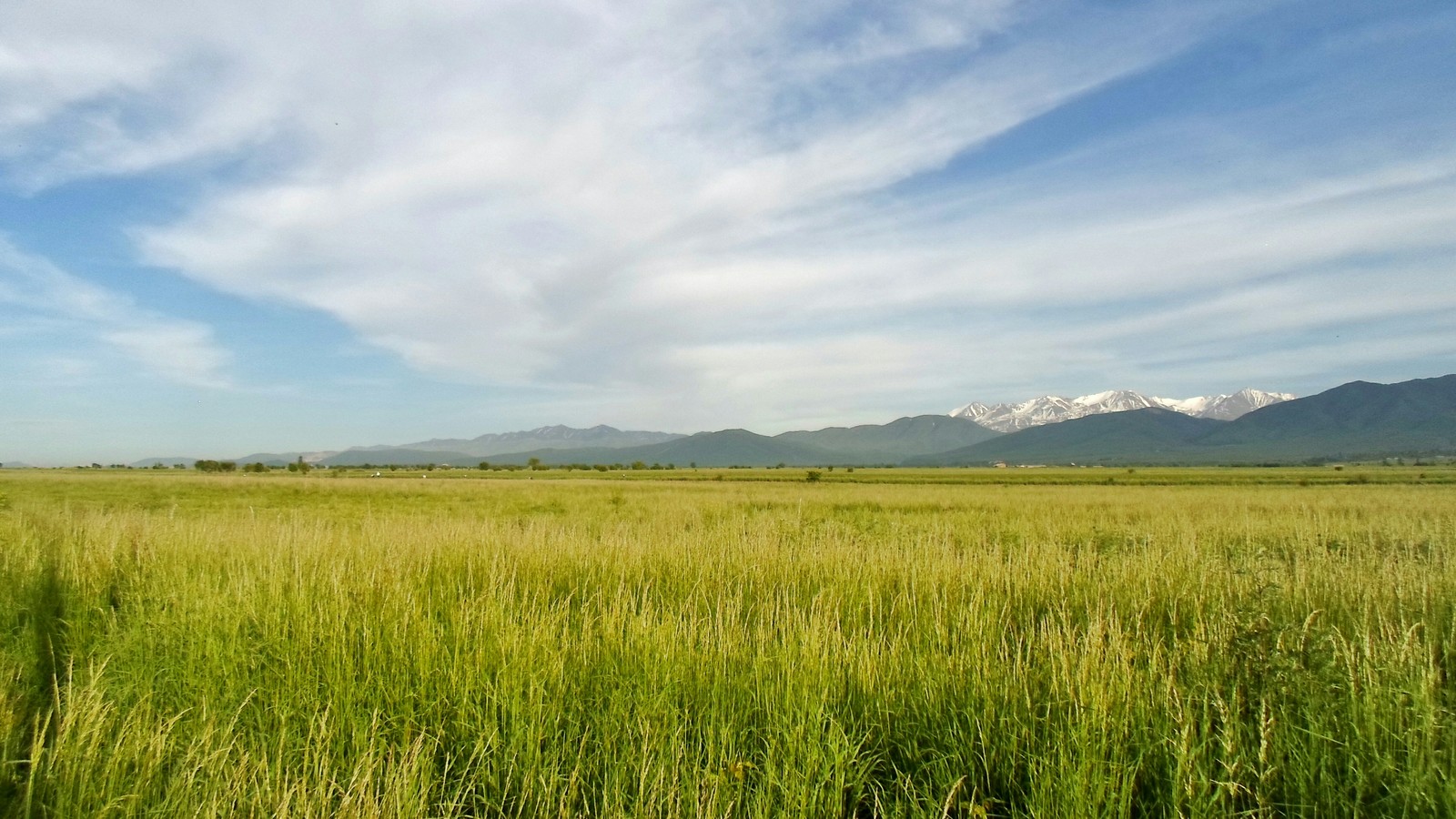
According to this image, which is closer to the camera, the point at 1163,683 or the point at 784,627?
the point at 1163,683

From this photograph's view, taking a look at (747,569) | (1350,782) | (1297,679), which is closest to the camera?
(1350,782)

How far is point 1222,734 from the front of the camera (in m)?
3.51

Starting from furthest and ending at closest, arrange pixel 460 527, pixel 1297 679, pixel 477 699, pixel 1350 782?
pixel 460 527 < pixel 477 699 < pixel 1297 679 < pixel 1350 782

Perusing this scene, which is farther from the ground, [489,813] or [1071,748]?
[1071,748]

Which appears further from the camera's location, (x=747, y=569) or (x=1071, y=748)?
(x=747, y=569)

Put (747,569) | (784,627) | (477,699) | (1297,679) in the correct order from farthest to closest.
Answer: (747,569)
(784,627)
(477,699)
(1297,679)

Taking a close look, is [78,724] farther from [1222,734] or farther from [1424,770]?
[1424,770]

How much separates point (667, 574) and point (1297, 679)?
6.14 metres

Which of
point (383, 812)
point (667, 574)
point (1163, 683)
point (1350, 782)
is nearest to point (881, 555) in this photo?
point (667, 574)

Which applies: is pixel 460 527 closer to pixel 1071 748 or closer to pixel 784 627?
pixel 784 627

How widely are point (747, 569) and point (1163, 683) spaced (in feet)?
16.1

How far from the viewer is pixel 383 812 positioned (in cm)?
289

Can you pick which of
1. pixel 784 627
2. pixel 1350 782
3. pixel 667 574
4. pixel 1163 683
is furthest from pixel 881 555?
pixel 1350 782

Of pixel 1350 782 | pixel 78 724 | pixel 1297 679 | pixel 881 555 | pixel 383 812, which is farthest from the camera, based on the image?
pixel 881 555
